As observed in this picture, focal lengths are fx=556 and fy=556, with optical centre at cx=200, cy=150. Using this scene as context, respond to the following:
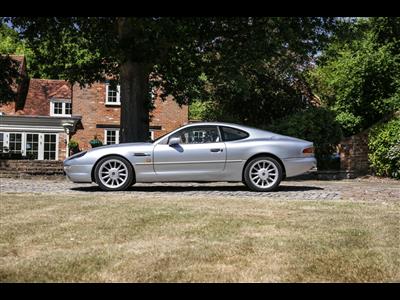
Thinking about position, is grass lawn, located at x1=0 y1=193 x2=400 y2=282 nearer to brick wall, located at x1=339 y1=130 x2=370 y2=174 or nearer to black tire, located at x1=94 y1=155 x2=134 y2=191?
black tire, located at x1=94 y1=155 x2=134 y2=191

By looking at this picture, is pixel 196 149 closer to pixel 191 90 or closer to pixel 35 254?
pixel 35 254

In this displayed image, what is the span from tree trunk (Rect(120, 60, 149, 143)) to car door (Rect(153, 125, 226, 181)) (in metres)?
5.49

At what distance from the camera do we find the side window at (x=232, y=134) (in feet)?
35.2

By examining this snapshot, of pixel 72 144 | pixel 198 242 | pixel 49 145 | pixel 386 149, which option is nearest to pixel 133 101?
pixel 386 149

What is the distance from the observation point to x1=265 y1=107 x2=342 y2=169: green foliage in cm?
1759

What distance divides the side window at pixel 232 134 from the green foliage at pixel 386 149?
669 cm

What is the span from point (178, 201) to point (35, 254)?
12.7 ft

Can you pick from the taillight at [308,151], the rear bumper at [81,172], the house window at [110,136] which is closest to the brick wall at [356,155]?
the taillight at [308,151]

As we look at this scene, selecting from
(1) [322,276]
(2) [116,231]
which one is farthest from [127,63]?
(1) [322,276]

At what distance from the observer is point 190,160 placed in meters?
10.6

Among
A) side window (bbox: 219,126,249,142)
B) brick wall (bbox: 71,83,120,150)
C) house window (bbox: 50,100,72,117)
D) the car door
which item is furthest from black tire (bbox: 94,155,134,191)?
house window (bbox: 50,100,72,117)

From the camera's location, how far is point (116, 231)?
220 inches

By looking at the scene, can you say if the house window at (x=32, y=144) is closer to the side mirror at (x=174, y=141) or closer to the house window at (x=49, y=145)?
the house window at (x=49, y=145)

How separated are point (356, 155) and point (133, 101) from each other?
7.32 meters
